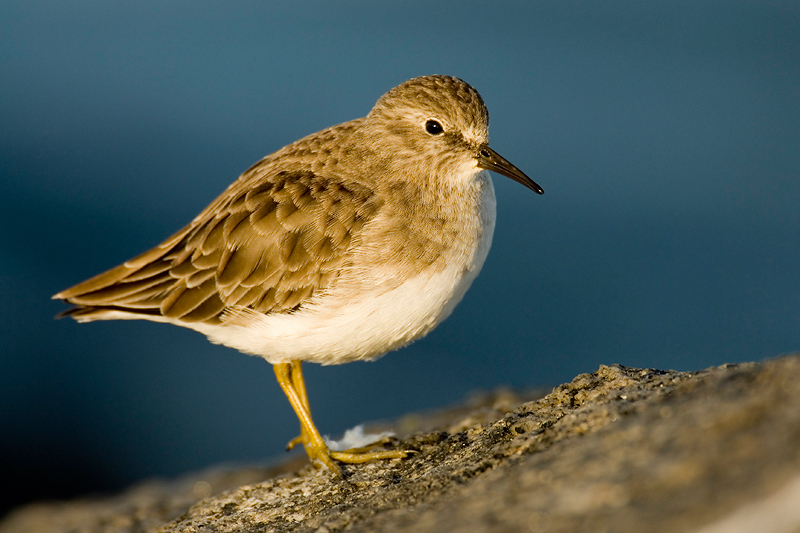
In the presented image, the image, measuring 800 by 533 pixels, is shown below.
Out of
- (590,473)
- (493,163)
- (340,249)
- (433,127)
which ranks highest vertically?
(433,127)

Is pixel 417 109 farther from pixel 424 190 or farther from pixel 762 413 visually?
pixel 762 413

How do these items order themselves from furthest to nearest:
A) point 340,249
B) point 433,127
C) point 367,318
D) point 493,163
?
point 433,127, point 493,163, point 340,249, point 367,318

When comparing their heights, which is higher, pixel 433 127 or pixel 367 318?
pixel 433 127

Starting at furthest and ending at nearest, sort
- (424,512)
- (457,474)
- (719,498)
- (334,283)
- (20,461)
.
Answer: (20,461)
(334,283)
(457,474)
(424,512)
(719,498)

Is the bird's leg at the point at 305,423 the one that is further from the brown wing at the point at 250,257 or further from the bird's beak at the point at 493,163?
the bird's beak at the point at 493,163

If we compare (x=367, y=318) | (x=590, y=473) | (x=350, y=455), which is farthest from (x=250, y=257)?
(x=590, y=473)

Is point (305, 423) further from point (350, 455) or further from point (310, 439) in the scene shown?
point (350, 455)

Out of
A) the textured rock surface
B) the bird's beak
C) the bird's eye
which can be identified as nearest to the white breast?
the bird's beak

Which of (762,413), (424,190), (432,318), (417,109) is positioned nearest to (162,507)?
(432,318)
